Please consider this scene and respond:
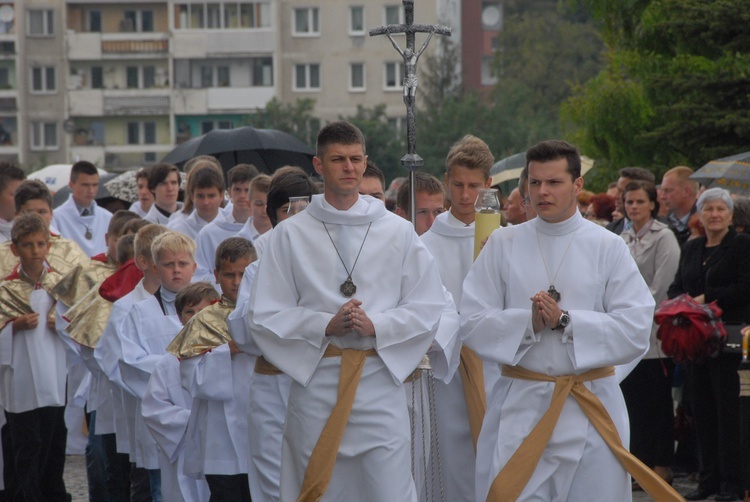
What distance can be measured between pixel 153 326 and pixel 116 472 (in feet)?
4.64

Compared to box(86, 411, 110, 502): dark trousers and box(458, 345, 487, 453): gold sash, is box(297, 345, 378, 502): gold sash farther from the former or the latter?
box(86, 411, 110, 502): dark trousers

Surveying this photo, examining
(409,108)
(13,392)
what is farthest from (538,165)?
(13,392)

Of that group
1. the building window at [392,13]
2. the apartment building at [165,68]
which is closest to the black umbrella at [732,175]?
the apartment building at [165,68]

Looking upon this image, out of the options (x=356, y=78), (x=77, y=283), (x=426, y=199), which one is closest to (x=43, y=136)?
(x=356, y=78)

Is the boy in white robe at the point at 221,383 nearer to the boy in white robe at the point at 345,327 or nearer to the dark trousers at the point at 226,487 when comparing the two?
the dark trousers at the point at 226,487

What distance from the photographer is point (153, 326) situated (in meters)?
8.60

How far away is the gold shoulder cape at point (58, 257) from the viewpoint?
10219 millimetres

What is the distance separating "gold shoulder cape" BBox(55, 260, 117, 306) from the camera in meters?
9.85

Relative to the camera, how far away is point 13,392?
9797 millimetres

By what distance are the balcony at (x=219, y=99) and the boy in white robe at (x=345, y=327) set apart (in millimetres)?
Answer: 63346

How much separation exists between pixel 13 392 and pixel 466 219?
3.70 meters

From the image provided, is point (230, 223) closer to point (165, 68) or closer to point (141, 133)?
point (165, 68)

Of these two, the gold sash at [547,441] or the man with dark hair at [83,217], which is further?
the man with dark hair at [83,217]

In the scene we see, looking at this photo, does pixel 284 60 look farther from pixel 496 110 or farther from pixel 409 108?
pixel 409 108
